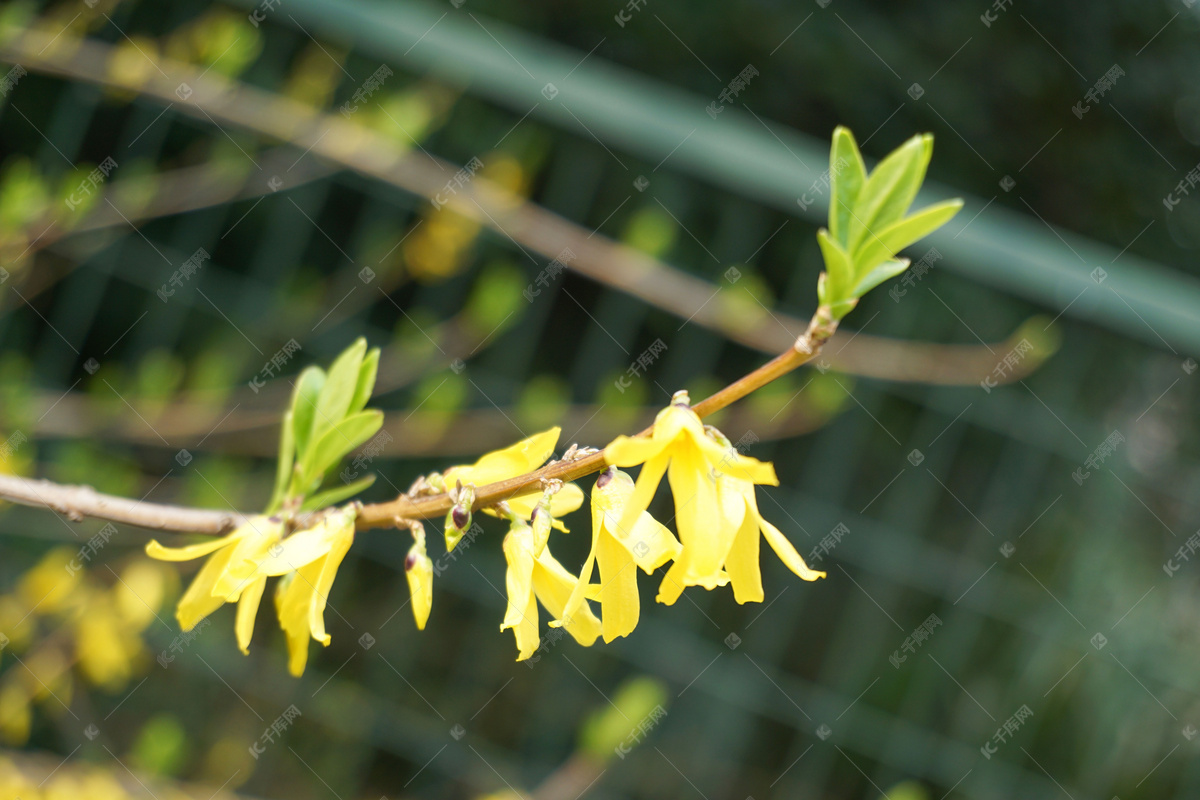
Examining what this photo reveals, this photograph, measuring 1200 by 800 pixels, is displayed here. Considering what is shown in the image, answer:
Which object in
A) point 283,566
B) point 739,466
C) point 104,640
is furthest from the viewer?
point 104,640

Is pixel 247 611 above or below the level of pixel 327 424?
below

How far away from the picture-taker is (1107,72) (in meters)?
2.72

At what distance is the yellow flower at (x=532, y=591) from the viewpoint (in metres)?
0.50

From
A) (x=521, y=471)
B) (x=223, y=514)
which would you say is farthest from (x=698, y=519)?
(x=223, y=514)

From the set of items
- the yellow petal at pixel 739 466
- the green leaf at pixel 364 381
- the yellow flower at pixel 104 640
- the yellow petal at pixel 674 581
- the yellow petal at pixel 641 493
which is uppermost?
the yellow petal at pixel 739 466

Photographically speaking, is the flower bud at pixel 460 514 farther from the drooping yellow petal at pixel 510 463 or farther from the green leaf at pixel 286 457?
the green leaf at pixel 286 457

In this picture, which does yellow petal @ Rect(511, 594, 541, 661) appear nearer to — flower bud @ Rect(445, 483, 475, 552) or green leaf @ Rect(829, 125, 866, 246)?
flower bud @ Rect(445, 483, 475, 552)

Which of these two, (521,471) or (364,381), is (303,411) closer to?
(364,381)

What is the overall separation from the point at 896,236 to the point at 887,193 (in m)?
0.03

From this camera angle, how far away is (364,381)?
0.58 m

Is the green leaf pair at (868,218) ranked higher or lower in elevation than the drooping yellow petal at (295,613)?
higher

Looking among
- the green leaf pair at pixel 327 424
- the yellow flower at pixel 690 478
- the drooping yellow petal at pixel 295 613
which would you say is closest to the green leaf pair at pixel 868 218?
the yellow flower at pixel 690 478

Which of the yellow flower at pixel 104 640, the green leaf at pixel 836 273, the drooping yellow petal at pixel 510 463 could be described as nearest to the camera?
the green leaf at pixel 836 273

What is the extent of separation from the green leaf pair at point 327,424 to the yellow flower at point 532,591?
13cm
